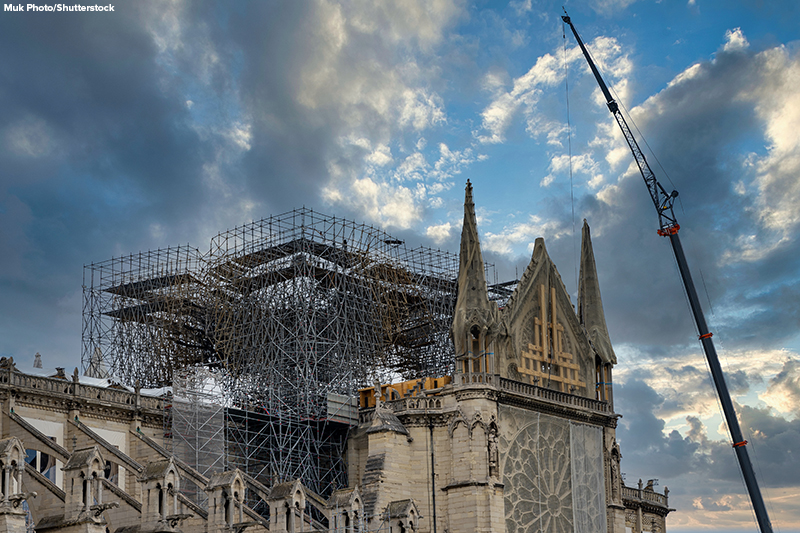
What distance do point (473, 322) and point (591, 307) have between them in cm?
1199

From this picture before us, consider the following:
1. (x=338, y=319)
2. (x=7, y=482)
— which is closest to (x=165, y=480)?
(x=7, y=482)

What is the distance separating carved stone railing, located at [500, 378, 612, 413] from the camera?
192 feet

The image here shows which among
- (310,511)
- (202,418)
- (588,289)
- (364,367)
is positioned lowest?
(310,511)

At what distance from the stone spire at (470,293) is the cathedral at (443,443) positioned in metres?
0.08

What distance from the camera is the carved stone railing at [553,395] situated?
5866 centimetres

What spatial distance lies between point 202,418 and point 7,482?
66.3 feet

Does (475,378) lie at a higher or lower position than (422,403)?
higher

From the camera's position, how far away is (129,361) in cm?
7312

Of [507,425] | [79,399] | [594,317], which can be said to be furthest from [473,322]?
[79,399]

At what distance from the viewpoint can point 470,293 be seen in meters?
59.8

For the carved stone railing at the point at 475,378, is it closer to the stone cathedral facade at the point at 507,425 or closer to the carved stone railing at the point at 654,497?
the stone cathedral facade at the point at 507,425

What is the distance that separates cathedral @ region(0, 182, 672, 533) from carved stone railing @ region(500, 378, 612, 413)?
9 centimetres

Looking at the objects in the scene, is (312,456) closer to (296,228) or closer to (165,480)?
(296,228)

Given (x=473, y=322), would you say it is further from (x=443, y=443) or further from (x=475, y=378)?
(x=443, y=443)
